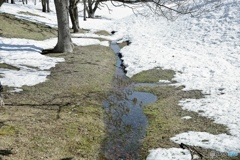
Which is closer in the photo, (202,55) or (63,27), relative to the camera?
(63,27)

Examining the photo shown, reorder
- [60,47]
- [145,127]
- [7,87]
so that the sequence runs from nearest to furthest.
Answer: [145,127]
[7,87]
[60,47]

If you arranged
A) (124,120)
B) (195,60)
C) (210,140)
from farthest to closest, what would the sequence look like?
(195,60), (124,120), (210,140)

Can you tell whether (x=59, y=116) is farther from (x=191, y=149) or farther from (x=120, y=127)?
(x=191, y=149)

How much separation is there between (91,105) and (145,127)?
256cm

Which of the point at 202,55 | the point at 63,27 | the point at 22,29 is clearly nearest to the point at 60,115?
the point at 63,27

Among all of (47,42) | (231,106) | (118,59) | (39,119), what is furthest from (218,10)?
(39,119)

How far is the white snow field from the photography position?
27.5 feet

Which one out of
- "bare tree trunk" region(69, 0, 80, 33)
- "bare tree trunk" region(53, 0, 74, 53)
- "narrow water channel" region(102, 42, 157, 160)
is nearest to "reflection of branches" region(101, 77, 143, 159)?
"narrow water channel" region(102, 42, 157, 160)

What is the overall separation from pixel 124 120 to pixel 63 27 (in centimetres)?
1041

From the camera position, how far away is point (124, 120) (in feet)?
32.1

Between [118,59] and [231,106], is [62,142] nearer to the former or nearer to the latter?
[231,106]

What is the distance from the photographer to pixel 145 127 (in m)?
9.37

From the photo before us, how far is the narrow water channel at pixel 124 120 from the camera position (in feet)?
25.4

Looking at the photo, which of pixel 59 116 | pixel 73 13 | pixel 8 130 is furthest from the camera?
pixel 73 13
